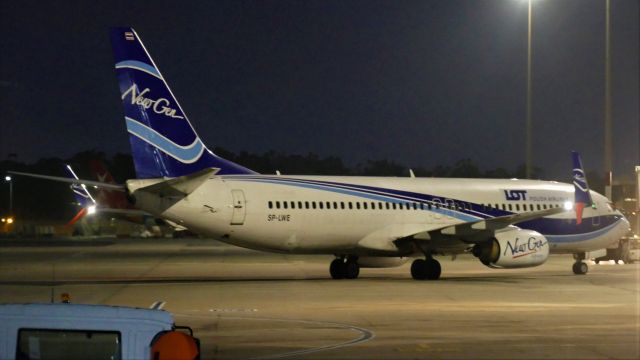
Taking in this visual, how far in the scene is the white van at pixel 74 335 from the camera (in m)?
6.40

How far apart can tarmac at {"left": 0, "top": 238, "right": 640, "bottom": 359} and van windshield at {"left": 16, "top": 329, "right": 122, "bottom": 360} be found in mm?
4419

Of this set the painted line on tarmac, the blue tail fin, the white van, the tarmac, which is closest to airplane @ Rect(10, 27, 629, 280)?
the blue tail fin

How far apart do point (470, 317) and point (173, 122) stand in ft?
38.2

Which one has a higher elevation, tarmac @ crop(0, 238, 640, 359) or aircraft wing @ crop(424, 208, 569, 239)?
aircraft wing @ crop(424, 208, 569, 239)

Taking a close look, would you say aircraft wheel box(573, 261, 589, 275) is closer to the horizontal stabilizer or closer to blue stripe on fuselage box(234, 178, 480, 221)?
blue stripe on fuselage box(234, 178, 480, 221)

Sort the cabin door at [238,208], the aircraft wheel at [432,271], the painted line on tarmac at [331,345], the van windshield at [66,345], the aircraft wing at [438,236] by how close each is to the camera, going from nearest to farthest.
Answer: the van windshield at [66,345] < the painted line on tarmac at [331,345] < the cabin door at [238,208] < the aircraft wing at [438,236] < the aircraft wheel at [432,271]

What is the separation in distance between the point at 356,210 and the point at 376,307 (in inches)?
370

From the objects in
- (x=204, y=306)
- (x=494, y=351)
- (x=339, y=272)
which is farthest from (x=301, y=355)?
(x=339, y=272)

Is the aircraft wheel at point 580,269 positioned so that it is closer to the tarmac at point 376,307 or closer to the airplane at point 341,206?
the airplane at point 341,206

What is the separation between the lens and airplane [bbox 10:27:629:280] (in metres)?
27.2

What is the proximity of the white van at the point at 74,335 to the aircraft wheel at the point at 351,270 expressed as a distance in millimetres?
25023

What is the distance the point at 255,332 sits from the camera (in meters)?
16.4

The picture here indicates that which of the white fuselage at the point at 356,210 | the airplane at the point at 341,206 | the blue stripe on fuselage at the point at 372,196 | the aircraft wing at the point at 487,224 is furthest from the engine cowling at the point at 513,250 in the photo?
the blue stripe on fuselage at the point at 372,196

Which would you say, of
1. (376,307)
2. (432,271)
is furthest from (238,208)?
(376,307)
